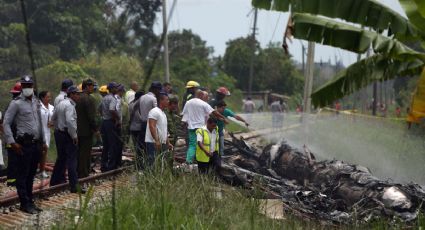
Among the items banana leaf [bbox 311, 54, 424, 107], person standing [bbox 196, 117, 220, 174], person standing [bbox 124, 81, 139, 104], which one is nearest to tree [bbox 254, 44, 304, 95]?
person standing [bbox 124, 81, 139, 104]

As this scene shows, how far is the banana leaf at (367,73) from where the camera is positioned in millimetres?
8805

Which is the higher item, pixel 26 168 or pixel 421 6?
pixel 421 6

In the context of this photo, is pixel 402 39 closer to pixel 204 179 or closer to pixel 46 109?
pixel 204 179

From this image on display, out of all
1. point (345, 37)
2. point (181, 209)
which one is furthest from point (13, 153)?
point (345, 37)

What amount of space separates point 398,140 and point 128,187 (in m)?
16.0

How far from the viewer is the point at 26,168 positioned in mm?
7879

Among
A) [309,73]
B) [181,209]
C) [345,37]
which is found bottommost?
[181,209]

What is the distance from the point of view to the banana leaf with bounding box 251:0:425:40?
348 inches

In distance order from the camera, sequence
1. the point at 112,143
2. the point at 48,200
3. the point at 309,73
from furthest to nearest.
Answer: the point at 309,73, the point at 112,143, the point at 48,200

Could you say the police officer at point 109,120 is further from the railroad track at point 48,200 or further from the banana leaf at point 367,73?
the banana leaf at point 367,73

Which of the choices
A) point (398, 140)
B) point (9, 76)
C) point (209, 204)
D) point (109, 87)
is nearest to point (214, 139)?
point (109, 87)

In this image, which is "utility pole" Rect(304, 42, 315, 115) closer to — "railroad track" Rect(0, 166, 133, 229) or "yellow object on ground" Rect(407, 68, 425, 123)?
"railroad track" Rect(0, 166, 133, 229)

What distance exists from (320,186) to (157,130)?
14.4 ft

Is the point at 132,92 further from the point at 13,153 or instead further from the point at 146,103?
the point at 13,153
